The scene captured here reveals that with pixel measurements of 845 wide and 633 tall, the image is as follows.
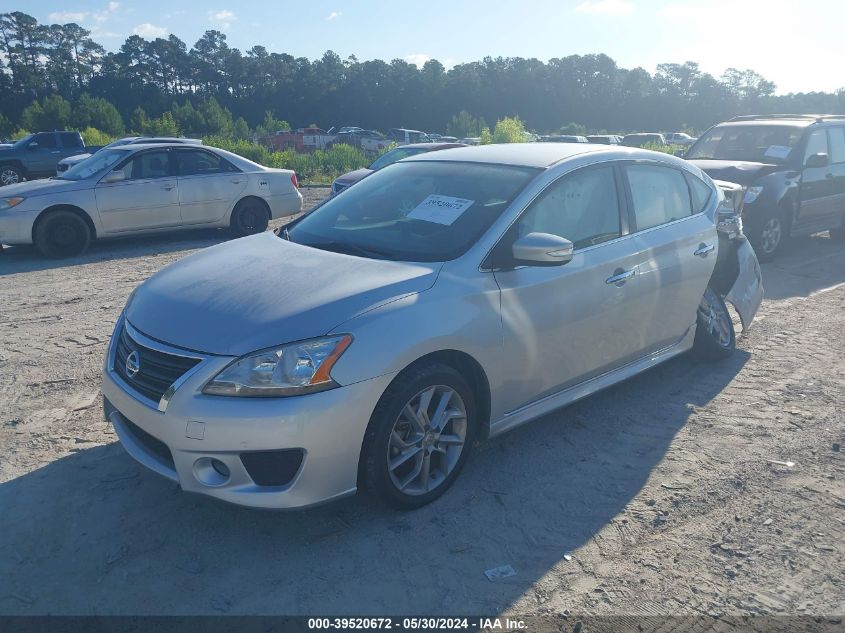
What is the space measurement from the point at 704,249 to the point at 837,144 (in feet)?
24.0

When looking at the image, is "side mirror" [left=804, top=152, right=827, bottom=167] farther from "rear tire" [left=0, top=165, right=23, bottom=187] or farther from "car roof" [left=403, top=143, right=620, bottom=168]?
"rear tire" [left=0, top=165, right=23, bottom=187]

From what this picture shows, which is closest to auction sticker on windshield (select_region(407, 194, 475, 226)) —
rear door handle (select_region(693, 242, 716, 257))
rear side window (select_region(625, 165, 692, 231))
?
rear side window (select_region(625, 165, 692, 231))

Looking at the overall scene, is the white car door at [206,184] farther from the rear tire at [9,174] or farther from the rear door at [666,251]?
the rear tire at [9,174]

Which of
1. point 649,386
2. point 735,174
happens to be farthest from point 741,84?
point 649,386

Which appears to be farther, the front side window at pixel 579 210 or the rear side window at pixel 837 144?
the rear side window at pixel 837 144

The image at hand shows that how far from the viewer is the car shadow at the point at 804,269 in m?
8.16

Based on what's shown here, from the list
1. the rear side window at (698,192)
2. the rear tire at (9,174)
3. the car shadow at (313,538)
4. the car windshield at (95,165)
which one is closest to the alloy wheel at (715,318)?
the rear side window at (698,192)

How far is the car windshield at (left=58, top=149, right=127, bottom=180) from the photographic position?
10.1 m

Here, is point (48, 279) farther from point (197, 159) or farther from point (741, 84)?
point (741, 84)

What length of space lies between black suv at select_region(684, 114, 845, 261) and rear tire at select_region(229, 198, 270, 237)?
21.9ft

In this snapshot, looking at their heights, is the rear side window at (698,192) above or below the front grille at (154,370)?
above

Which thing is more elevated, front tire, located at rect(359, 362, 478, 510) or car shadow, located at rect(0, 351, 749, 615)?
front tire, located at rect(359, 362, 478, 510)

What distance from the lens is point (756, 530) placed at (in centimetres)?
345

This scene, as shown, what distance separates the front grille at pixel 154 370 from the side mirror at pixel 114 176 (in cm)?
739
